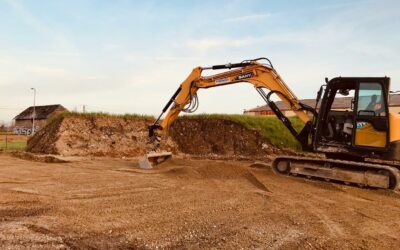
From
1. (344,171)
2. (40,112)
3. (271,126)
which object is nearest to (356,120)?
(344,171)

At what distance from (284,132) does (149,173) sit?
35.6ft

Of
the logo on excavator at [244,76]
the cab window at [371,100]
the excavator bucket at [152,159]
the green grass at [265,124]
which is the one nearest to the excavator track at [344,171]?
the cab window at [371,100]

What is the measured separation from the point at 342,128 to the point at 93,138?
13127 millimetres

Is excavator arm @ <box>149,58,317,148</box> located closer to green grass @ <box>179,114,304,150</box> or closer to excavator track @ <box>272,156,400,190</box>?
excavator track @ <box>272,156,400,190</box>

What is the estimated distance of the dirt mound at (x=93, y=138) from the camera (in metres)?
19.0

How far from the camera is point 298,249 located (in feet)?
16.6

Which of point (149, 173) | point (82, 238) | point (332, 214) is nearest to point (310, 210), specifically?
point (332, 214)

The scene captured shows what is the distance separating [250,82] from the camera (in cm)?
1227

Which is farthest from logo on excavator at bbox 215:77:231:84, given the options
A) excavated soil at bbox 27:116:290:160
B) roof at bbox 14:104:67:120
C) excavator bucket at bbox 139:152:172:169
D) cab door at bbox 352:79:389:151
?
roof at bbox 14:104:67:120

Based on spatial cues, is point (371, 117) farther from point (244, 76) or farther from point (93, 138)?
point (93, 138)

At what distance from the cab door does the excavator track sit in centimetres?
55

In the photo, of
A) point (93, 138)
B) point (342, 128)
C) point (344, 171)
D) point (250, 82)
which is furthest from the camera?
point (93, 138)

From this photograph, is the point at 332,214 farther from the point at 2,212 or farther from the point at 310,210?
the point at 2,212

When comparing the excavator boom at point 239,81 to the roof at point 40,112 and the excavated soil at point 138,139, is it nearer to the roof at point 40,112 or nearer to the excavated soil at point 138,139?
the excavated soil at point 138,139
